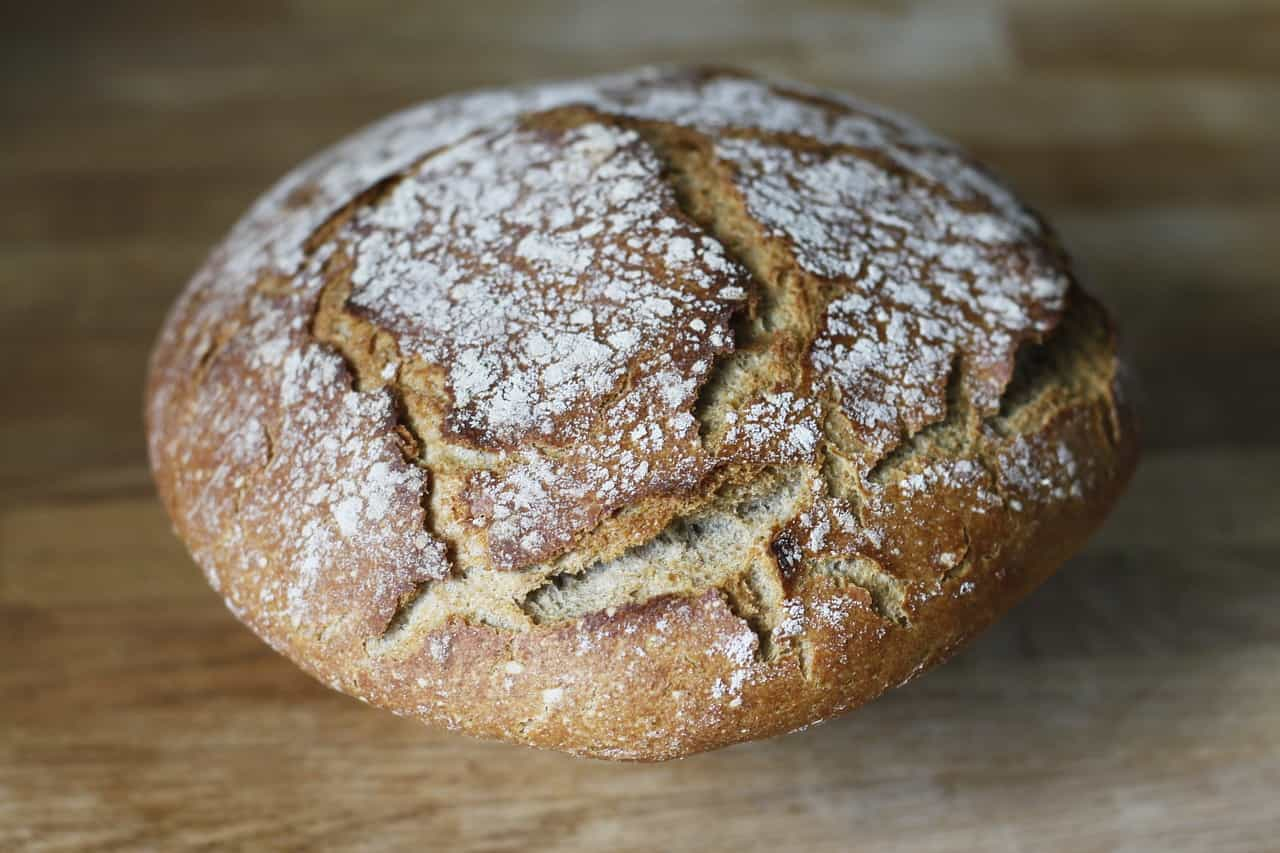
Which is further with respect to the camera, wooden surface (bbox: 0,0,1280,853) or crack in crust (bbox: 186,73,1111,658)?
wooden surface (bbox: 0,0,1280,853)

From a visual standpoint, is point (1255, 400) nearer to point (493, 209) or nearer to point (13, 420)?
point (493, 209)

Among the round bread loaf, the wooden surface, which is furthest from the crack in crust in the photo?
the wooden surface

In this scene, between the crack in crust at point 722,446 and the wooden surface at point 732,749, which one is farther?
the wooden surface at point 732,749

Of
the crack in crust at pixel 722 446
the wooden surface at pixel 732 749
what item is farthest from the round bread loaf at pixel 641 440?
the wooden surface at pixel 732 749

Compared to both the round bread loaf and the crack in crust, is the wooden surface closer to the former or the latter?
the round bread loaf

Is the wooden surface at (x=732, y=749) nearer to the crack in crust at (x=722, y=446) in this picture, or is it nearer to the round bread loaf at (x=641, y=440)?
the round bread loaf at (x=641, y=440)

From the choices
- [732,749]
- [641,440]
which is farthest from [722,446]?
[732,749]
